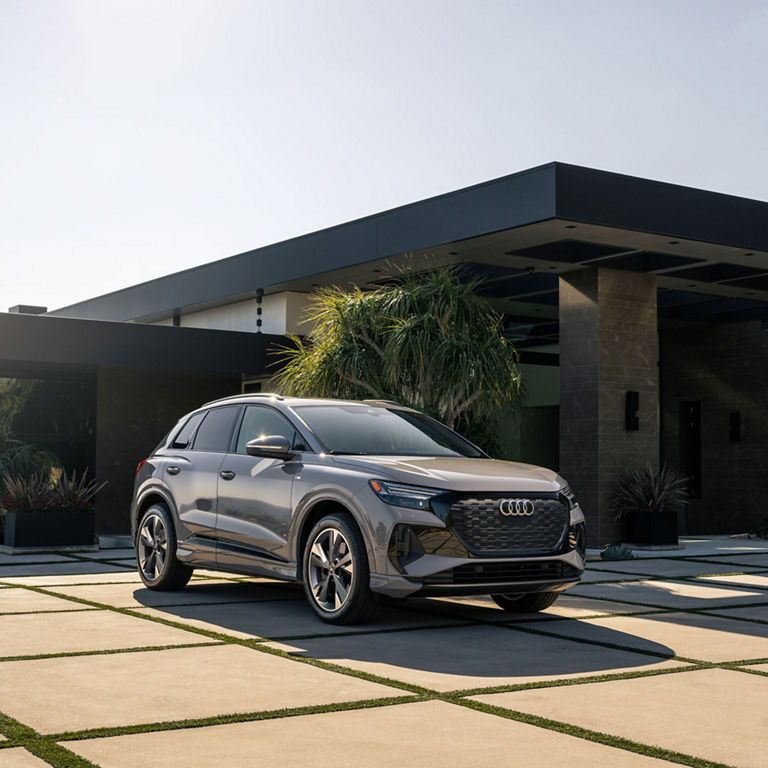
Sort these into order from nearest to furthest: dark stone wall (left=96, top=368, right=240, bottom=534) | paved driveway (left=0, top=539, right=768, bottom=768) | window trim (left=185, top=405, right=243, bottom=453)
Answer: paved driveway (left=0, top=539, right=768, bottom=768)
window trim (left=185, top=405, right=243, bottom=453)
dark stone wall (left=96, top=368, right=240, bottom=534)

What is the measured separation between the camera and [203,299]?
22.6m

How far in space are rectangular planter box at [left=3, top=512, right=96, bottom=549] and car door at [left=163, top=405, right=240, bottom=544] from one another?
4.74 m

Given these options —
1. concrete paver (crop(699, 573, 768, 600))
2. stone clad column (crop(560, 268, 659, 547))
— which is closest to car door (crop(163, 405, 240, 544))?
concrete paver (crop(699, 573, 768, 600))

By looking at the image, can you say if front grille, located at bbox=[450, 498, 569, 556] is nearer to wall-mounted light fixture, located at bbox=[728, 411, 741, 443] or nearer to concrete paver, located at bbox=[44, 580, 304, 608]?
concrete paver, located at bbox=[44, 580, 304, 608]

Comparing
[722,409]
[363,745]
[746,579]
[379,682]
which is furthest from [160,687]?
[722,409]

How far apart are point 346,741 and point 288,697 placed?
3.01 feet

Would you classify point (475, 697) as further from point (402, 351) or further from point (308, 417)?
point (402, 351)

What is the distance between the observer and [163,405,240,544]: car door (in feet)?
30.8

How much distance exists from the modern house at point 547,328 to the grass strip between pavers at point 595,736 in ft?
33.0

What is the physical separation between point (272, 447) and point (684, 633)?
131 inches

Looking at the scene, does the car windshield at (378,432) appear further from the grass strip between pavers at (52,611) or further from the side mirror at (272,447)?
the grass strip between pavers at (52,611)

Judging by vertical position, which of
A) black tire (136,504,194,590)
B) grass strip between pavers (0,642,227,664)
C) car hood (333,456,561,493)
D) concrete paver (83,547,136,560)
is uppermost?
car hood (333,456,561,493)

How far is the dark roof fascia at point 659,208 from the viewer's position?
14641 millimetres

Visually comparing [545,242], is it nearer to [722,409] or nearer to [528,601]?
[528,601]
